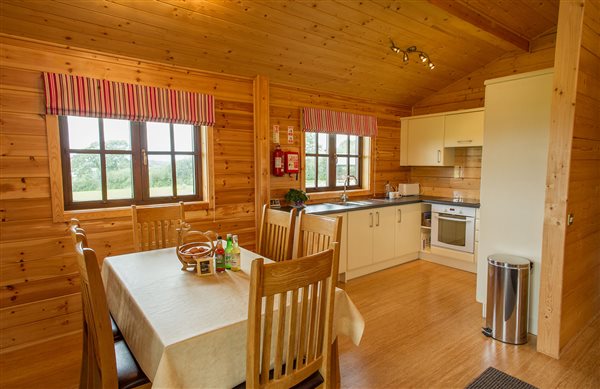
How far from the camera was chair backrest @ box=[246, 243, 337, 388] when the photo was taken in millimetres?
1166

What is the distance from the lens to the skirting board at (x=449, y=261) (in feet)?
14.3

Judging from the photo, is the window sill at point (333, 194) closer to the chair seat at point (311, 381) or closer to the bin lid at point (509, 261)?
the bin lid at point (509, 261)

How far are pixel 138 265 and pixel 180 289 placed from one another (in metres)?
0.52

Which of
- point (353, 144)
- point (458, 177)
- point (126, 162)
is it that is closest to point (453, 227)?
point (458, 177)

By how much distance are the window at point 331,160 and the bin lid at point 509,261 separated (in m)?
2.33

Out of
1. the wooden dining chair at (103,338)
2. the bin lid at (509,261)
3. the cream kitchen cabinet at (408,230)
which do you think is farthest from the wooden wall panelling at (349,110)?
the wooden dining chair at (103,338)

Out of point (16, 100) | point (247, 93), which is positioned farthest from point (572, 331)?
point (16, 100)

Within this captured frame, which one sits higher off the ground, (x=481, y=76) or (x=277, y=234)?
(x=481, y=76)

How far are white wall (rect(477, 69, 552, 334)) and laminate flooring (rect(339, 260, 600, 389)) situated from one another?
45cm

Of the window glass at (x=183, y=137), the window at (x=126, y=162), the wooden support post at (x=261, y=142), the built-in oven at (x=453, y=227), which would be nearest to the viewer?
the window at (x=126, y=162)

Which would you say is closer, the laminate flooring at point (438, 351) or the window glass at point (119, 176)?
the laminate flooring at point (438, 351)

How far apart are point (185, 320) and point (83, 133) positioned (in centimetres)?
230

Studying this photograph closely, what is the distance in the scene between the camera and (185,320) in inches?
54.6

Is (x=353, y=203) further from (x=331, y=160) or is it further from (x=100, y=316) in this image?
(x=100, y=316)
